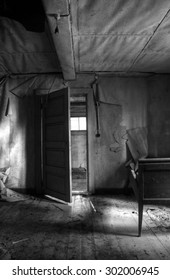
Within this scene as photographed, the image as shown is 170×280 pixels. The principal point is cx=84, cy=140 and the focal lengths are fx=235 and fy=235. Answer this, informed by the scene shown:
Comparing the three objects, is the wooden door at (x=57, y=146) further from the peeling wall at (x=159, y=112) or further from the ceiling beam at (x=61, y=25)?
the peeling wall at (x=159, y=112)

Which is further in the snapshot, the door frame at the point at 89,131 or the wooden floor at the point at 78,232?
the door frame at the point at 89,131

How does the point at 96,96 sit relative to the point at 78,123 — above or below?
above

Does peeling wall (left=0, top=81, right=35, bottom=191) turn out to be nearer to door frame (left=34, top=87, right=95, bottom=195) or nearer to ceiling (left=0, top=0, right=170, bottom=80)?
door frame (left=34, top=87, right=95, bottom=195)

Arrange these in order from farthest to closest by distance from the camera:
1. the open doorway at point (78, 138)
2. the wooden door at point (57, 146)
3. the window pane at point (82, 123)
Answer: the window pane at point (82, 123), the open doorway at point (78, 138), the wooden door at point (57, 146)

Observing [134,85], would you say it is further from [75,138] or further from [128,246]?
[75,138]

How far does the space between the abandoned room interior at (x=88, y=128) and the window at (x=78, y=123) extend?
335 cm

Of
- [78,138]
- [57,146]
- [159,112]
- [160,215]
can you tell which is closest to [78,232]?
[160,215]

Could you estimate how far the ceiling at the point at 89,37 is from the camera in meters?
2.38

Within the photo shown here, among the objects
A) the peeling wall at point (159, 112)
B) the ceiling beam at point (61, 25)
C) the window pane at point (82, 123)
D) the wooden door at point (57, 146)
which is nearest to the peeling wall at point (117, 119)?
the peeling wall at point (159, 112)

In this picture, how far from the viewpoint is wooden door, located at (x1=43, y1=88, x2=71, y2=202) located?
4109 millimetres

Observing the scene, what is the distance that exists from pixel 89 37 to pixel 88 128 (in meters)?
2.02

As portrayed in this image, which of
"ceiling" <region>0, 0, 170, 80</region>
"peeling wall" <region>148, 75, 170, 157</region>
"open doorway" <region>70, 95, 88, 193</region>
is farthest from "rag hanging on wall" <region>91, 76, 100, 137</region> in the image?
"open doorway" <region>70, 95, 88, 193</region>

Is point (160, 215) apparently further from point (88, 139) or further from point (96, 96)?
point (96, 96)

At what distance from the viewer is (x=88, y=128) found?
4.82 meters
